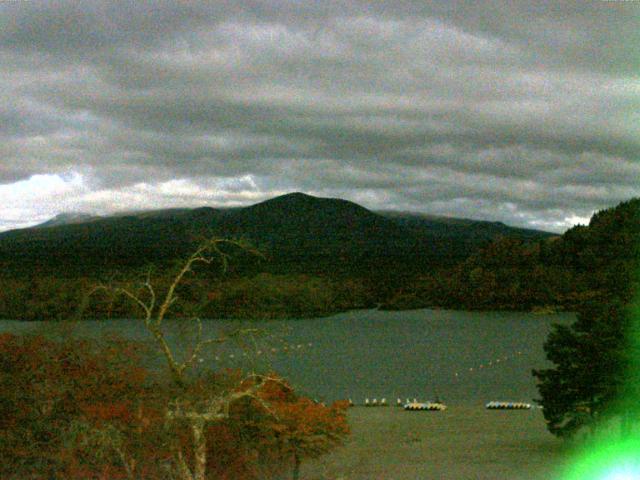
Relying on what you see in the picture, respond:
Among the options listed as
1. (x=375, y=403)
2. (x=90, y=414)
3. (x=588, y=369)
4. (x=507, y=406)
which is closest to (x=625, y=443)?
(x=588, y=369)

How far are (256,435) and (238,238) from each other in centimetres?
427

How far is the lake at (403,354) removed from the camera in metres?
45.5

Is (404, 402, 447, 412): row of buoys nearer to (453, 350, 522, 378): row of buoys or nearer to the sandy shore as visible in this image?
the sandy shore

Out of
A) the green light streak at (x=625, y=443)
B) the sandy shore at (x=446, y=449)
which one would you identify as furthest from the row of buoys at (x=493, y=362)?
the green light streak at (x=625, y=443)

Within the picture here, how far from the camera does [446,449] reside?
22734mm

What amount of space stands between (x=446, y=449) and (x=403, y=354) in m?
44.1

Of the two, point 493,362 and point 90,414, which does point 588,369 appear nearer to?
point 90,414

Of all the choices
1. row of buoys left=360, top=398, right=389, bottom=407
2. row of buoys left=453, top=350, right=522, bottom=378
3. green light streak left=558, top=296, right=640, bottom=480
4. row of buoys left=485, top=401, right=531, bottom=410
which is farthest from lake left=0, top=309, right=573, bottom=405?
green light streak left=558, top=296, right=640, bottom=480

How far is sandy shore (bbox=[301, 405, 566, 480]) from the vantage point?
58.2 ft

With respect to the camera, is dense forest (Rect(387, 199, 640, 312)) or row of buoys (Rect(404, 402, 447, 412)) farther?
dense forest (Rect(387, 199, 640, 312))

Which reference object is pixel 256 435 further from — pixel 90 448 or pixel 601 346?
pixel 601 346

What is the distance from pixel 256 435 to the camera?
1377 cm

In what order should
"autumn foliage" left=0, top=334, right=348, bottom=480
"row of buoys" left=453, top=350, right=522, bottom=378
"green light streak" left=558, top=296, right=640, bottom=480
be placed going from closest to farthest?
"autumn foliage" left=0, top=334, right=348, bottom=480
"green light streak" left=558, top=296, right=640, bottom=480
"row of buoys" left=453, top=350, right=522, bottom=378

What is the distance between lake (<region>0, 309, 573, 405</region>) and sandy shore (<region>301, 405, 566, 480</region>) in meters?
4.78
